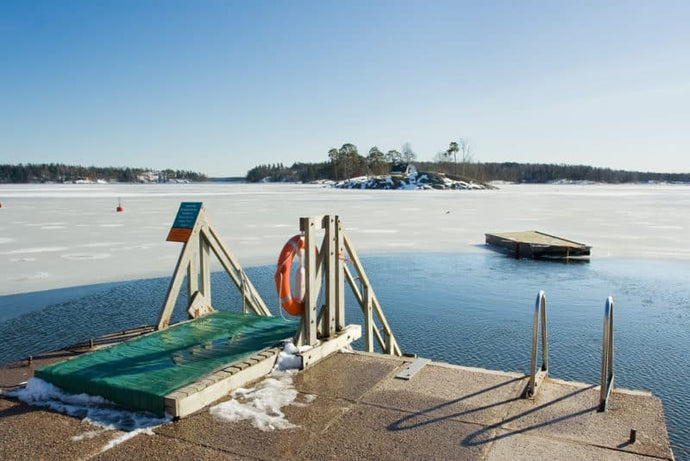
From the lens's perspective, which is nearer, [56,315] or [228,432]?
[228,432]

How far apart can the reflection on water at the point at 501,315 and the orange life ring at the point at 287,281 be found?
284 cm

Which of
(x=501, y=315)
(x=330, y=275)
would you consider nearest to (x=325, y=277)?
(x=330, y=275)

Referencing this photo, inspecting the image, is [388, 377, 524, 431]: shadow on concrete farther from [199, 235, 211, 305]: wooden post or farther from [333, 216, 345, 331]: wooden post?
[199, 235, 211, 305]: wooden post

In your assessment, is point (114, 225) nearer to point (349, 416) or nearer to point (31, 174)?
point (349, 416)

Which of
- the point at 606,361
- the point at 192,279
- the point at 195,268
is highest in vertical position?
the point at 195,268

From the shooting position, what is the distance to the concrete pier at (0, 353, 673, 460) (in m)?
3.51

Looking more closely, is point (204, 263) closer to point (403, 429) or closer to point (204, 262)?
point (204, 262)

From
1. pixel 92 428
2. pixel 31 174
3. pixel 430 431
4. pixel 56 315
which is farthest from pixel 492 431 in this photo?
pixel 31 174

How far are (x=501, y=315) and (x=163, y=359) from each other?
631 centimetres

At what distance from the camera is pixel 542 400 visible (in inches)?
168

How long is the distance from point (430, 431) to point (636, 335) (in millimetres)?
6007

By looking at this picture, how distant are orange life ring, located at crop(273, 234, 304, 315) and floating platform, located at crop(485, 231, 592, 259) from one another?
493 inches

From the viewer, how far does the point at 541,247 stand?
54.6ft

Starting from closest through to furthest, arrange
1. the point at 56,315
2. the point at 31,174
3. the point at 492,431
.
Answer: the point at 492,431 → the point at 56,315 → the point at 31,174
